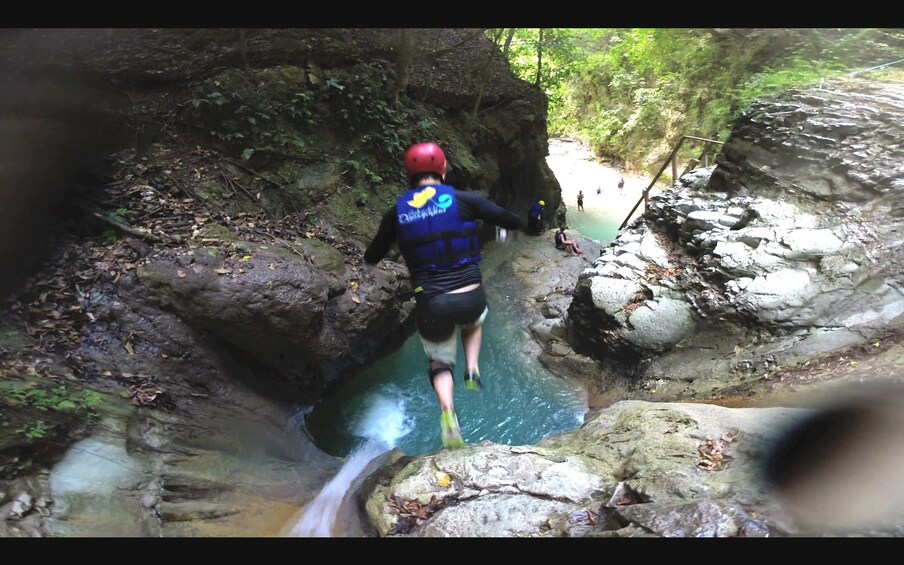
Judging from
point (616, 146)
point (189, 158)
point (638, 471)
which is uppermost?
point (189, 158)

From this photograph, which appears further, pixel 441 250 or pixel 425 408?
pixel 425 408

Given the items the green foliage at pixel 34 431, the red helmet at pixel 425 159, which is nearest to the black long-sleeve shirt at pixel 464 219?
the red helmet at pixel 425 159

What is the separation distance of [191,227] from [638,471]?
534 cm

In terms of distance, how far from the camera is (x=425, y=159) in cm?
331

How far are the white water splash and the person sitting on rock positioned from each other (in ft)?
26.1

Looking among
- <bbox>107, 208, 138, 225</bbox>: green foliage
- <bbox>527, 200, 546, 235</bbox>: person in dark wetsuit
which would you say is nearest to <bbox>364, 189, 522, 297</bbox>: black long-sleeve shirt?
<bbox>107, 208, 138, 225</bbox>: green foliage

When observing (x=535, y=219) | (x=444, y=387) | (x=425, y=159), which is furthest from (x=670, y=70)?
(x=444, y=387)

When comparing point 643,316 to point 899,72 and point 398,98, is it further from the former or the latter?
point 398,98

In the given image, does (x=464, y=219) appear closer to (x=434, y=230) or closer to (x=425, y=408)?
(x=434, y=230)

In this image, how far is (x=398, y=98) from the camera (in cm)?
905

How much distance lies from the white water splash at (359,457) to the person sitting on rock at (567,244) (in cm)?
796

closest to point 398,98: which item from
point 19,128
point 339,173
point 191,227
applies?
point 339,173

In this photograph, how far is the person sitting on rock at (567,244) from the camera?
12.9 m

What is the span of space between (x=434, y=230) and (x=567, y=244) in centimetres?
1041
